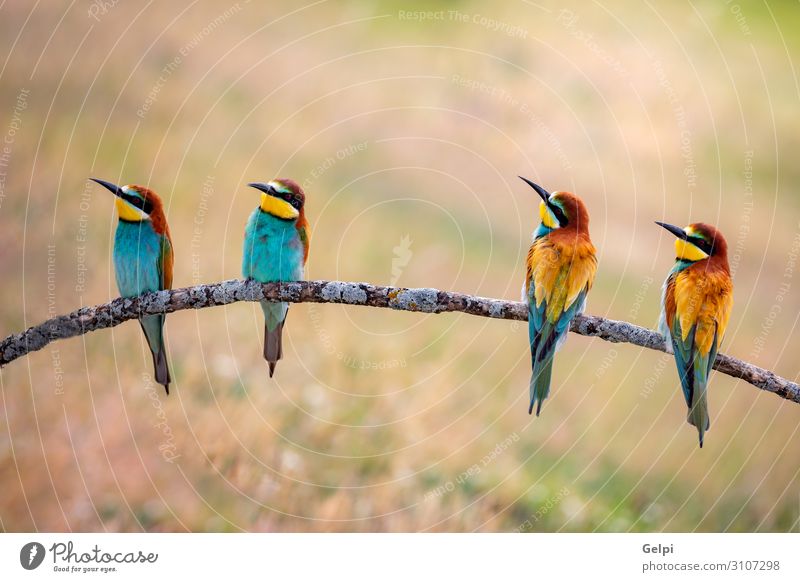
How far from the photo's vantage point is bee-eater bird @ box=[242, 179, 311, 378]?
8.29 feet

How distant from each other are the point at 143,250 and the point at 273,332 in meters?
0.51

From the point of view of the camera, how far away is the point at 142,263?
100 inches

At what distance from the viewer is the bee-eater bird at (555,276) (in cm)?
245

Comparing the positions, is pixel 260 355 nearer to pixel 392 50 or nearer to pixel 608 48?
pixel 392 50

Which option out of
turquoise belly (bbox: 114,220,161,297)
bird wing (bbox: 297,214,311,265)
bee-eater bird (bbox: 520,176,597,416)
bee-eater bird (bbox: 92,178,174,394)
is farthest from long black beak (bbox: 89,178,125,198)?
bee-eater bird (bbox: 520,176,597,416)

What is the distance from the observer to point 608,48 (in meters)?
2.94

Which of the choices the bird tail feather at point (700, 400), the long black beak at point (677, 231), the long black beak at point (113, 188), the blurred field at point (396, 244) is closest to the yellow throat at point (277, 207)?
the blurred field at point (396, 244)

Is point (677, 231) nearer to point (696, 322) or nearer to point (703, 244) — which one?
point (703, 244)

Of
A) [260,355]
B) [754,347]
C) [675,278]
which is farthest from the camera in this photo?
[754,347]

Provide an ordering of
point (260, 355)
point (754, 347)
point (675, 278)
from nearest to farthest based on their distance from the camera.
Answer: point (675, 278) < point (260, 355) < point (754, 347)

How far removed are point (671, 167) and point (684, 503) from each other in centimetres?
127

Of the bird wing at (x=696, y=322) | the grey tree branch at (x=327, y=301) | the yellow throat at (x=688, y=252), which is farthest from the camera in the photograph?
the yellow throat at (x=688, y=252)

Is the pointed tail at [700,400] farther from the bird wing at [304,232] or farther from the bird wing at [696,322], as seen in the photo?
the bird wing at [304,232]
